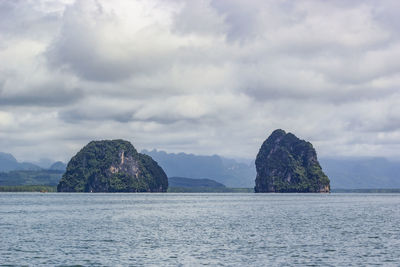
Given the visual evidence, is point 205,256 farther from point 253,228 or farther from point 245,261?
point 253,228

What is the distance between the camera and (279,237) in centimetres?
8512

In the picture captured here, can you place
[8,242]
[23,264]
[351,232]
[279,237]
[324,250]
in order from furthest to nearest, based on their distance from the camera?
[351,232], [279,237], [8,242], [324,250], [23,264]

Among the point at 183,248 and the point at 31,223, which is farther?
the point at 31,223

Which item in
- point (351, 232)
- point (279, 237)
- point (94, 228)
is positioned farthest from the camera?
point (94, 228)

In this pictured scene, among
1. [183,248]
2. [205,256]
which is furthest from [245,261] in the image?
[183,248]

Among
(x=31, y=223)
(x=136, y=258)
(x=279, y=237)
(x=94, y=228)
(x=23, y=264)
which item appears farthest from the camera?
(x=31, y=223)

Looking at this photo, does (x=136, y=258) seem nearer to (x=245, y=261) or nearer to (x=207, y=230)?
(x=245, y=261)

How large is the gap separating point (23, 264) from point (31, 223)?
5641 cm

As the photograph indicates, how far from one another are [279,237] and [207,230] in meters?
16.7

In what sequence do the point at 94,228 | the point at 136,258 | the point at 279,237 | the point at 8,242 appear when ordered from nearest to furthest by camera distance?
the point at 136,258, the point at 8,242, the point at 279,237, the point at 94,228

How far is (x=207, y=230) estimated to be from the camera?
96.4 meters

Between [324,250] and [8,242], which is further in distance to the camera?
[8,242]

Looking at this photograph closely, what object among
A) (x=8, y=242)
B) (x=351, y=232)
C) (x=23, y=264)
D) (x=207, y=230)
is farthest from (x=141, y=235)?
(x=351, y=232)

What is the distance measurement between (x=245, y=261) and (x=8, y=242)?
1550 inches
